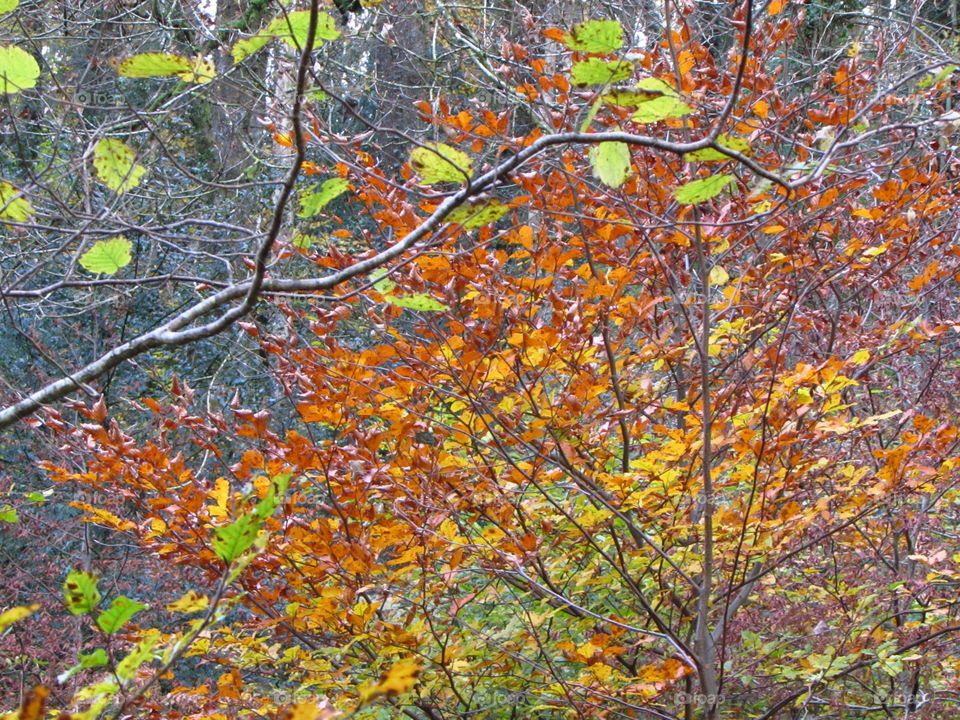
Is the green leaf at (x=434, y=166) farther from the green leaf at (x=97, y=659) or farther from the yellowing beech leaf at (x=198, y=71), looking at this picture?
the green leaf at (x=97, y=659)

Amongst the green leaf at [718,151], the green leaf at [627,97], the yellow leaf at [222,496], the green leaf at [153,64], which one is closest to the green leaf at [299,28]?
the green leaf at [153,64]

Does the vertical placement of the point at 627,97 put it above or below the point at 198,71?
above

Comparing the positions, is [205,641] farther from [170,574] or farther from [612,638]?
[170,574]

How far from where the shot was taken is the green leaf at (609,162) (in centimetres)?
115

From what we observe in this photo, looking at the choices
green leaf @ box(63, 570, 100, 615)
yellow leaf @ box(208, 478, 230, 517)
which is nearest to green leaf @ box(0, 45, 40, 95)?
green leaf @ box(63, 570, 100, 615)

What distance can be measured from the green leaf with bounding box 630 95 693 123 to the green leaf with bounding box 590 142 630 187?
7cm

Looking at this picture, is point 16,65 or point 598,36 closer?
point 598,36

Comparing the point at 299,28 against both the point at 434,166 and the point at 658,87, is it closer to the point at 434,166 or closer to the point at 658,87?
the point at 434,166

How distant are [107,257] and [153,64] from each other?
352 mm

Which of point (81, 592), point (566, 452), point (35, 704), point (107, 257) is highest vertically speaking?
point (566, 452)

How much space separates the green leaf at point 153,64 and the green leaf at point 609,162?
54cm

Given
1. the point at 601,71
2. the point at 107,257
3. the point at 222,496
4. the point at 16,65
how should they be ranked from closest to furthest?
the point at 601,71 → the point at 16,65 → the point at 107,257 → the point at 222,496

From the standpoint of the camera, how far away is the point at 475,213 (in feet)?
3.95

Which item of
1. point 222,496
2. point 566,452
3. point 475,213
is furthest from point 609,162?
point 222,496
